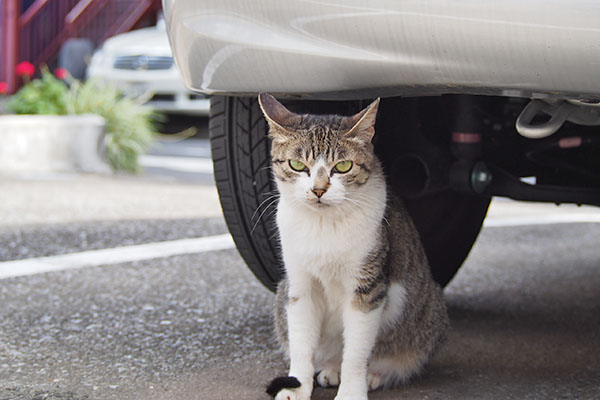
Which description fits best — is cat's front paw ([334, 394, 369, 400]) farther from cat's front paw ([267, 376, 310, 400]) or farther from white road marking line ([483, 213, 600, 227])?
white road marking line ([483, 213, 600, 227])

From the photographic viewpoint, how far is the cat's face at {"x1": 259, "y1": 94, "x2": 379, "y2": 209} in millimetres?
2275

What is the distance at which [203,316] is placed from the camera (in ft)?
10.3

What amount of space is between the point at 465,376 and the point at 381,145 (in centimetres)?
81

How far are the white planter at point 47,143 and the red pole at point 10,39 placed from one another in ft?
19.2

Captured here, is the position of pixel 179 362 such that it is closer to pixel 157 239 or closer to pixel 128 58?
pixel 157 239

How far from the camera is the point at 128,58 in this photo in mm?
9930

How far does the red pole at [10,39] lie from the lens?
12508 mm

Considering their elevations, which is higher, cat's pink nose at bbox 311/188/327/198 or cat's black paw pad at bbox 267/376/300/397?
cat's pink nose at bbox 311/188/327/198

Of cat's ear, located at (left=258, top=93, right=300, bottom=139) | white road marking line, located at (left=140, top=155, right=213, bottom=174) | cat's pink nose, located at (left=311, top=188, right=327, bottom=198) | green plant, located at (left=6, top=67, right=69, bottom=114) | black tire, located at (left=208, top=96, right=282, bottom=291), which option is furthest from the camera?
white road marking line, located at (left=140, top=155, right=213, bottom=174)

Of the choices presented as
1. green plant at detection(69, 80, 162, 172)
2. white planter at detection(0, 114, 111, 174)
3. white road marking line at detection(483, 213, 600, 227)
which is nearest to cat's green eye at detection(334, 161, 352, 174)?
white road marking line at detection(483, 213, 600, 227)

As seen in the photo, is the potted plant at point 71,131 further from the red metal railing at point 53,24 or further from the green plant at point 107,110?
the red metal railing at point 53,24

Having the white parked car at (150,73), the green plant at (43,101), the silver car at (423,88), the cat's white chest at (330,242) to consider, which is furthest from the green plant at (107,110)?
the cat's white chest at (330,242)

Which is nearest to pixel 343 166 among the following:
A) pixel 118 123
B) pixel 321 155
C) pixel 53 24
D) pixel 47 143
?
pixel 321 155

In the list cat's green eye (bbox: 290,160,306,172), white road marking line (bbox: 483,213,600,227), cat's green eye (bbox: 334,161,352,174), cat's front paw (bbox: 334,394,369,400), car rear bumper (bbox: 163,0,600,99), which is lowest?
white road marking line (bbox: 483,213,600,227)
